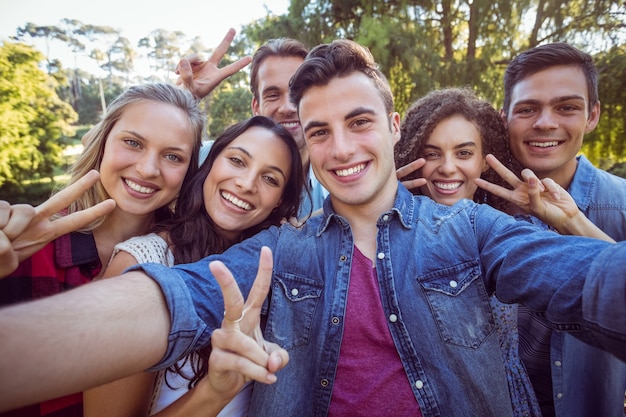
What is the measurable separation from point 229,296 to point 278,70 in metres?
2.86

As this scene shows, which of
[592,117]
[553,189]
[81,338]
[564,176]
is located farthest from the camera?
[592,117]

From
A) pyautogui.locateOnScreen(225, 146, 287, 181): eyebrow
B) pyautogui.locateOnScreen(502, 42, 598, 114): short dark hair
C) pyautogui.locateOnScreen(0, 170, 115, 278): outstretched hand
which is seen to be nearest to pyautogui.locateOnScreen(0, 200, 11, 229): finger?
pyautogui.locateOnScreen(0, 170, 115, 278): outstretched hand

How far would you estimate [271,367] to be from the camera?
3.67ft

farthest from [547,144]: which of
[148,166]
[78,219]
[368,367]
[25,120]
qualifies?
[25,120]

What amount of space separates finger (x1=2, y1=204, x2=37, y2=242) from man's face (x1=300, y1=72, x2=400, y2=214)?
137cm

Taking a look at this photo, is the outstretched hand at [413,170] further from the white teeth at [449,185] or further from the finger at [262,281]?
the finger at [262,281]

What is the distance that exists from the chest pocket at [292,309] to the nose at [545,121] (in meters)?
1.90

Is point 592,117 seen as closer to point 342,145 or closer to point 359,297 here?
point 342,145

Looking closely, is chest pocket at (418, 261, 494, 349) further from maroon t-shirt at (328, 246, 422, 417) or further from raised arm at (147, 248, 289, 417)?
raised arm at (147, 248, 289, 417)

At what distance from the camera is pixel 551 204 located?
2.03m

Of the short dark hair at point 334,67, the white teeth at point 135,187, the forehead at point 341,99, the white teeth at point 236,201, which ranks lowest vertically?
the white teeth at point 236,201

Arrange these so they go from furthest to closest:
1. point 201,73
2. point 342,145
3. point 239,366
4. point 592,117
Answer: point 201,73 < point 592,117 < point 342,145 < point 239,366

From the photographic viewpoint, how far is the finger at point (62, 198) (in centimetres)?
154

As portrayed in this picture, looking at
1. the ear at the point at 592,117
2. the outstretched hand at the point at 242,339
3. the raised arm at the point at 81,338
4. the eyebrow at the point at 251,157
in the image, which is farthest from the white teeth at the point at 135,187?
the ear at the point at 592,117
